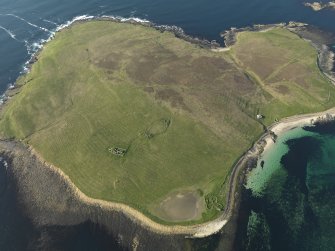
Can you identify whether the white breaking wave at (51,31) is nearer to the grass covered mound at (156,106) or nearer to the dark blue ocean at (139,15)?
the dark blue ocean at (139,15)

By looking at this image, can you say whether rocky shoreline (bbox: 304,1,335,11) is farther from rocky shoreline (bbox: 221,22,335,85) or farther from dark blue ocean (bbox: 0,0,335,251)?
rocky shoreline (bbox: 221,22,335,85)

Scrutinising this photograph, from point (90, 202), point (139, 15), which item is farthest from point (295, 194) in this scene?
point (139, 15)

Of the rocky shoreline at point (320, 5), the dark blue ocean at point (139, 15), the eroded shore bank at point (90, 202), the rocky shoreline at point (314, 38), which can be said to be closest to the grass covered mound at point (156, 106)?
the eroded shore bank at point (90, 202)

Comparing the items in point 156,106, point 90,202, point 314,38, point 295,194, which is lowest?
point 90,202

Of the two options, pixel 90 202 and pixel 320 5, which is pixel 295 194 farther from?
pixel 320 5

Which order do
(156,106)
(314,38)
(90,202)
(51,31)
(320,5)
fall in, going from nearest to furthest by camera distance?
(90,202), (156,106), (314,38), (320,5), (51,31)

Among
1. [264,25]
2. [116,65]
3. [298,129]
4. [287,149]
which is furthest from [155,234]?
[264,25]

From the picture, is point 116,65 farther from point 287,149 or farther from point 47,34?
point 287,149
